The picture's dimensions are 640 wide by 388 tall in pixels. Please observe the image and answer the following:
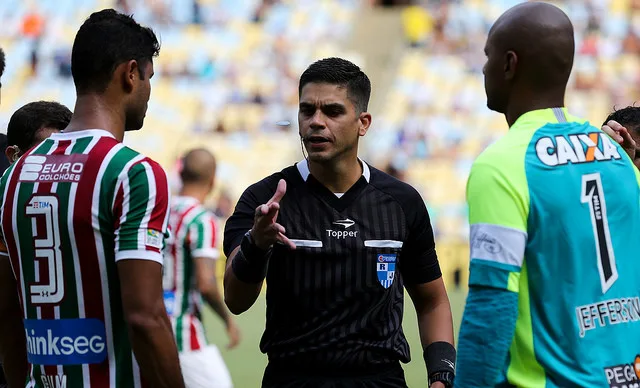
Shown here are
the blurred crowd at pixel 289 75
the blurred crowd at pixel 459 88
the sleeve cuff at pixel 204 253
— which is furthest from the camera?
the blurred crowd at pixel 289 75

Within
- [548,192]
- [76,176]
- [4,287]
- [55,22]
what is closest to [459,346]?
[548,192]

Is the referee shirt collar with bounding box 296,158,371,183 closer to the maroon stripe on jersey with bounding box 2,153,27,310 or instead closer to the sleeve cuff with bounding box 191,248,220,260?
the maroon stripe on jersey with bounding box 2,153,27,310

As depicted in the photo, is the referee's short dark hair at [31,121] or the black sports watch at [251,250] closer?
the black sports watch at [251,250]

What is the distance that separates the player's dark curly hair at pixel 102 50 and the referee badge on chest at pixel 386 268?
1274 mm

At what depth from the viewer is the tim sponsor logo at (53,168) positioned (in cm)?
349

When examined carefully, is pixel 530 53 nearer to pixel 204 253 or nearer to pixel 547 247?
pixel 547 247

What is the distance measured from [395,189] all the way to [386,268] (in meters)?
0.38

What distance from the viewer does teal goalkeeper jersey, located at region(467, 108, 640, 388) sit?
3.22 m

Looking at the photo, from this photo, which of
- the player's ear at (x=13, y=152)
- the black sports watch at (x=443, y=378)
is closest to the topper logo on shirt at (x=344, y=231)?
the black sports watch at (x=443, y=378)

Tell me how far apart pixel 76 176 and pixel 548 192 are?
147 cm

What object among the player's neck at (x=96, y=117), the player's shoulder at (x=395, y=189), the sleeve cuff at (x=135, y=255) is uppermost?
the player's neck at (x=96, y=117)

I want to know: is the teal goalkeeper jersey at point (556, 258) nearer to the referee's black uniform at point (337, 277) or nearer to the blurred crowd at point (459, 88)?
the referee's black uniform at point (337, 277)

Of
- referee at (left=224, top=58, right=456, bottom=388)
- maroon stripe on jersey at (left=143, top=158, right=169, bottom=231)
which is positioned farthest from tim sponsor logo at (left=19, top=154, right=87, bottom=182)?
referee at (left=224, top=58, right=456, bottom=388)

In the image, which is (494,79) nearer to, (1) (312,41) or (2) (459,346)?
(2) (459,346)
